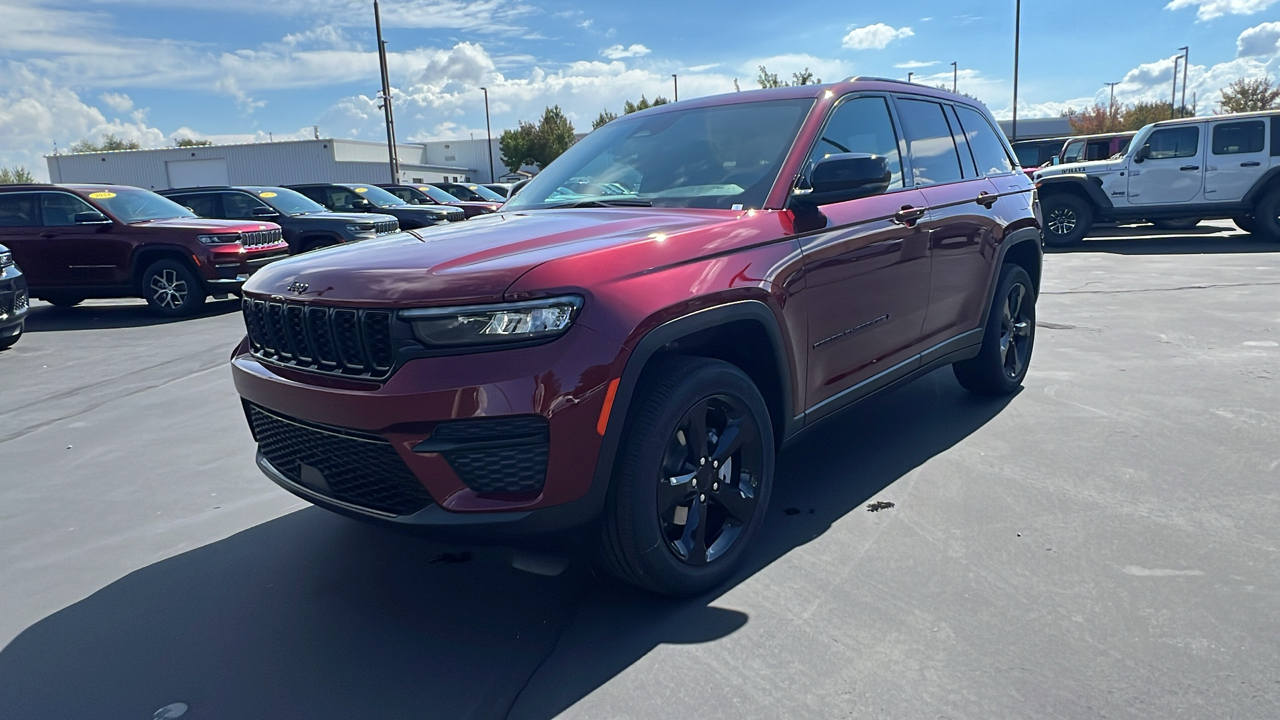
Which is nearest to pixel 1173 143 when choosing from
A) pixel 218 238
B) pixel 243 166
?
pixel 218 238

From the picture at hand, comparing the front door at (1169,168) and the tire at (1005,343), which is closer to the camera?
the tire at (1005,343)

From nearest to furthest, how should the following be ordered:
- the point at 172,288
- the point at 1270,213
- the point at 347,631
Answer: the point at 347,631, the point at 172,288, the point at 1270,213

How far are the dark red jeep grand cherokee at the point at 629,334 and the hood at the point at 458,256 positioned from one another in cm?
1

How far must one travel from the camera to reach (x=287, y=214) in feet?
43.7

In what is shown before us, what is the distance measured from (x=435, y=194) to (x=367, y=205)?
6.19m

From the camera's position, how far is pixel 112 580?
332cm

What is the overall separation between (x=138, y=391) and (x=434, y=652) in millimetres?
4892

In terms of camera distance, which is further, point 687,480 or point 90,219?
point 90,219

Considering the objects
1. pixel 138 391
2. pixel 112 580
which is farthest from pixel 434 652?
pixel 138 391

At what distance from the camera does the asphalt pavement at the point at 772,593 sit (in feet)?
8.07

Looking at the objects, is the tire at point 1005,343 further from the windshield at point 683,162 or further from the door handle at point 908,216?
the windshield at point 683,162

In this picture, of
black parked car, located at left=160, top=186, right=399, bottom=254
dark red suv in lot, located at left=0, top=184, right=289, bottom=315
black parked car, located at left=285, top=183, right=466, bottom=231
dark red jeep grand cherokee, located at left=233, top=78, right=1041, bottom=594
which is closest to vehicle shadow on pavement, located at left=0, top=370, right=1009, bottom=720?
dark red jeep grand cherokee, located at left=233, top=78, right=1041, bottom=594

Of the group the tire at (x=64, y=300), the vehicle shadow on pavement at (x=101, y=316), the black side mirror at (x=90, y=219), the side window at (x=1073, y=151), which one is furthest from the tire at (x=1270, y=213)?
the tire at (x=64, y=300)

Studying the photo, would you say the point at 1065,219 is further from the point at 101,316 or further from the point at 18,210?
the point at 18,210
